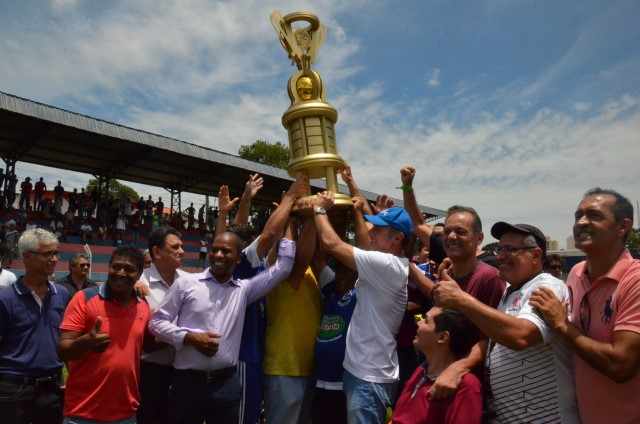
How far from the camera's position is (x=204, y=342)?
3.08 m

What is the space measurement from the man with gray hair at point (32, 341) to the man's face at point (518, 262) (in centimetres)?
332

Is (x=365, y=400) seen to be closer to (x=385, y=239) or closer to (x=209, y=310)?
(x=385, y=239)

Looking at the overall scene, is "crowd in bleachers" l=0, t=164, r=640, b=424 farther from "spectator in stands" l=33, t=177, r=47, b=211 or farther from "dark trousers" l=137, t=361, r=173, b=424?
"spectator in stands" l=33, t=177, r=47, b=211

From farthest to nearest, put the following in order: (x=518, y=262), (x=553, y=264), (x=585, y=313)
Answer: (x=553, y=264), (x=518, y=262), (x=585, y=313)

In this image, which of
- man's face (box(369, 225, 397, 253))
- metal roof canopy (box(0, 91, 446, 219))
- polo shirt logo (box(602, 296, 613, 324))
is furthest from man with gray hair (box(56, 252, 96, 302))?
metal roof canopy (box(0, 91, 446, 219))

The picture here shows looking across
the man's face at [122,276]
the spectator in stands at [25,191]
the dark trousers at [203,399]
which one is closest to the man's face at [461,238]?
the dark trousers at [203,399]

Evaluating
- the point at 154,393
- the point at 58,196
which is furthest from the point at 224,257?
the point at 58,196

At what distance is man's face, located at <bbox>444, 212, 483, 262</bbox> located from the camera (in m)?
3.09

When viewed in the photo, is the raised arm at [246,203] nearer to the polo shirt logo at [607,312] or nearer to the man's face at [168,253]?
the man's face at [168,253]

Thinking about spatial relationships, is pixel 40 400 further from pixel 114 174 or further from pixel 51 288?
pixel 114 174

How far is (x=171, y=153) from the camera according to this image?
17.2 m

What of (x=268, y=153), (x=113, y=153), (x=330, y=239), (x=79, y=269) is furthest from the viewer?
(x=268, y=153)

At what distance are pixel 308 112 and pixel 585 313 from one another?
2755 mm

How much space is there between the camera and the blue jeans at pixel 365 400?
299 centimetres
